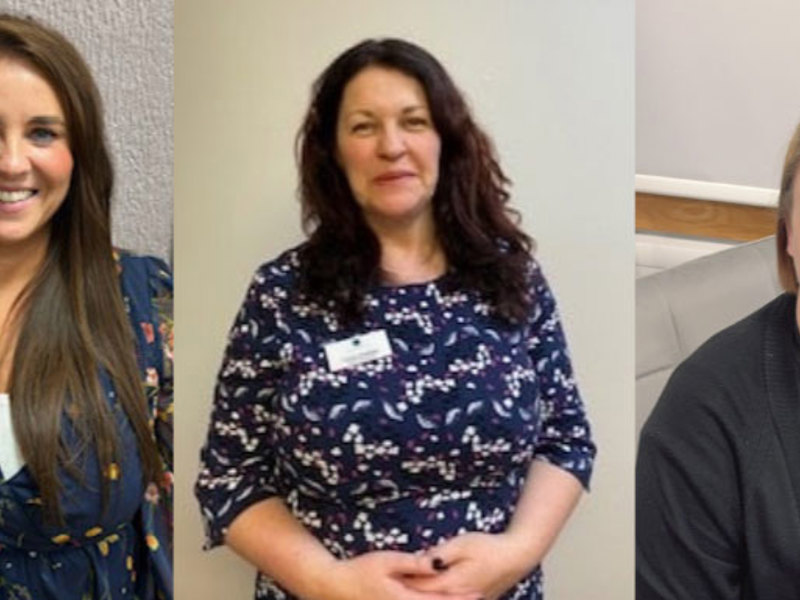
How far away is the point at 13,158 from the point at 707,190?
0.62 meters

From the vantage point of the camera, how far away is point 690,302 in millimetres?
1043

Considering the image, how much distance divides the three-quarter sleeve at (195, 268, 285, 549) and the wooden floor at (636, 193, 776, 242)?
1.15ft

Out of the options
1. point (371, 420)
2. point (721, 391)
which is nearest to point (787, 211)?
point (721, 391)

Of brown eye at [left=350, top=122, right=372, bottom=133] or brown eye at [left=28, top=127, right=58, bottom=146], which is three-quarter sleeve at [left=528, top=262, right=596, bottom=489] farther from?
brown eye at [left=28, top=127, right=58, bottom=146]

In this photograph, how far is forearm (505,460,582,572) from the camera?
95 centimetres

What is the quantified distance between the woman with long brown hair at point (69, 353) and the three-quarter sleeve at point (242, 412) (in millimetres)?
63

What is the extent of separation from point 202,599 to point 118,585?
0.29 ft

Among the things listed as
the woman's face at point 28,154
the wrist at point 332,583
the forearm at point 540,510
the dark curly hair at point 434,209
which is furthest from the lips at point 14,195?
the forearm at point 540,510

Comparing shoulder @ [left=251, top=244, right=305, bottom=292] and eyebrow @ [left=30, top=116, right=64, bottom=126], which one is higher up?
eyebrow @ [left=30, top=116, right=64, bottom=126]

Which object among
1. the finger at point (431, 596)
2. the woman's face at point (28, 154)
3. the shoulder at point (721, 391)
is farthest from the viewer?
the shoulder at point (721, 391)

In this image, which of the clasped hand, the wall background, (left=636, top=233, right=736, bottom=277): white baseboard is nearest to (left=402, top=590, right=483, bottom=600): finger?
the clasped hand

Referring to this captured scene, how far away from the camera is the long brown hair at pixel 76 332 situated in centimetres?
79

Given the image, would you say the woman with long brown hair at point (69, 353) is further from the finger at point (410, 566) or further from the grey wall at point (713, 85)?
the grey wall at point (713, 85)

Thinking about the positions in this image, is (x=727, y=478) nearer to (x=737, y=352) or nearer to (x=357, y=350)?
(x=737, y=352)
